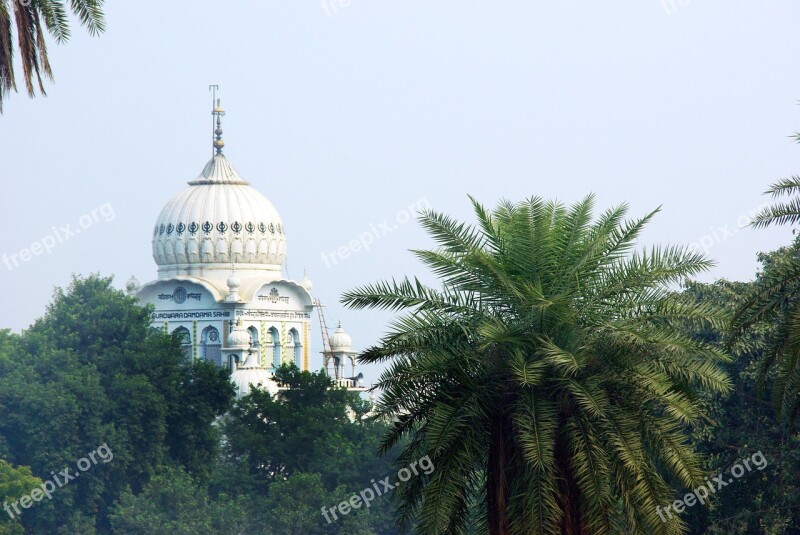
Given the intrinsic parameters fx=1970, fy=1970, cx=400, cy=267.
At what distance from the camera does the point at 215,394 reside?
73.8m

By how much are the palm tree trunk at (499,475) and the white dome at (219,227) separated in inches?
2871

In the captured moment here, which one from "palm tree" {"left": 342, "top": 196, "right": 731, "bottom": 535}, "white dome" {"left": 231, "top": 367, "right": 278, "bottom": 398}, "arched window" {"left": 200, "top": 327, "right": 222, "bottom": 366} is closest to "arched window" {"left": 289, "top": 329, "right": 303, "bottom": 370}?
"arched window" {"left": 200, "top": 327, "right": 222, "bottom": 366}

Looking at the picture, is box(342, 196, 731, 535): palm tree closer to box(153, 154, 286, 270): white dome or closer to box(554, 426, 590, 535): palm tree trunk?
box(554, 426, 590, 535): palm tree trunk

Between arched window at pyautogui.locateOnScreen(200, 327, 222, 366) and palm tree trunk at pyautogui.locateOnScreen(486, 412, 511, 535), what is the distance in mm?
69535

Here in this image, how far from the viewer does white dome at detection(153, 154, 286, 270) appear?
100688 mm

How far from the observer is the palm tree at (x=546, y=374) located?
89.8ft

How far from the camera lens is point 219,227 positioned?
3964 inches

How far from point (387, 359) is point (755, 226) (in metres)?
5.57

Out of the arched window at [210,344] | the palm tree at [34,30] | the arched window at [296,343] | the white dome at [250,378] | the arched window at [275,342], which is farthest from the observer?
the arched window at [296,343]

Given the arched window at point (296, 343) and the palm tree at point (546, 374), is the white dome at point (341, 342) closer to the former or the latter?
the arched window at point (296, 343)

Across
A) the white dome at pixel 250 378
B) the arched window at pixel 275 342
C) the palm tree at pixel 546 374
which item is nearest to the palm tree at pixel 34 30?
the palm tree at pixel 546 374

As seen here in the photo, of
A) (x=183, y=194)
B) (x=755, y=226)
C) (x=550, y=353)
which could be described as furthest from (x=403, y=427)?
(x=183, y=194)

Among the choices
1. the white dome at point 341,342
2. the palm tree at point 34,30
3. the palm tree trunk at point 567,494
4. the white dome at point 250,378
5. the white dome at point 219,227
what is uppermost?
the white dome at point 219,227

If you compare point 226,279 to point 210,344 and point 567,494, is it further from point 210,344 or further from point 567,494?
point 567,494
